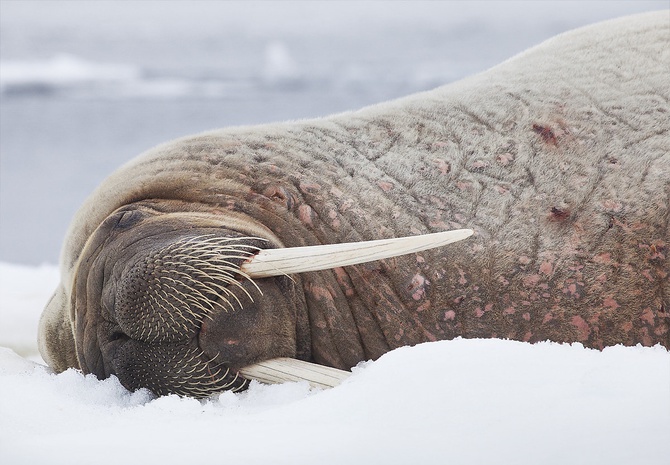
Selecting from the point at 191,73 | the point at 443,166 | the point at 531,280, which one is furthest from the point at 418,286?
the point at 191,73

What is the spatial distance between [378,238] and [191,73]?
17.2m

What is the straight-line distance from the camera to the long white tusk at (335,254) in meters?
3.11

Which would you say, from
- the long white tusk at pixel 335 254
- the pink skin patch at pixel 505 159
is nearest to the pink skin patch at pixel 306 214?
the long white tusk at pixel 335 254

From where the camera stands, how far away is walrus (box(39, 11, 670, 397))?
11.3 ft

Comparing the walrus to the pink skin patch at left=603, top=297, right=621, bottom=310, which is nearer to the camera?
the walrus

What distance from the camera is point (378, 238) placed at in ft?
12.3

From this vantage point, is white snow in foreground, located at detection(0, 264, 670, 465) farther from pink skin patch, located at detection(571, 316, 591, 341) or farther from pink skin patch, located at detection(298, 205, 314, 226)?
pink skin patch, located at detection(298, 205, 314, 226)

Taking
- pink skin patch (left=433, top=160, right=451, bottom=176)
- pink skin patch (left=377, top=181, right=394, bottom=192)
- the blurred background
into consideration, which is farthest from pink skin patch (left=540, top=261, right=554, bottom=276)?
the blurred background

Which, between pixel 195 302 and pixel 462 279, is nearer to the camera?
pixel 195 302

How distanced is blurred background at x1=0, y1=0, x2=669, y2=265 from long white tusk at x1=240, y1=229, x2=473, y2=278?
5595 mm

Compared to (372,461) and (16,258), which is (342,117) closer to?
(372,461)

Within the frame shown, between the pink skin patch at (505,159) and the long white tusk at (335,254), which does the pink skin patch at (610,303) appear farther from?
A: the long white tusk at (335,254)

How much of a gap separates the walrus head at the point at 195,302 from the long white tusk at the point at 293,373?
1.3 inches

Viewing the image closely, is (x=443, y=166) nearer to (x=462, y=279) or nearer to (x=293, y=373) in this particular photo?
(x=462, y=279)
